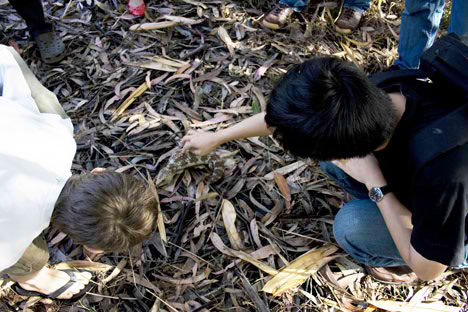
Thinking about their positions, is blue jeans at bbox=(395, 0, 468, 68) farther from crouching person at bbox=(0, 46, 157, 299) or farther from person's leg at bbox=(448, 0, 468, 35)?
crouching person at bbox=(0, 46, 157, 299)

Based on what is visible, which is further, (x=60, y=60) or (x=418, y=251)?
(x=60, y=60)

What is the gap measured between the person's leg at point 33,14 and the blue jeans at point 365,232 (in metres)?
2.29

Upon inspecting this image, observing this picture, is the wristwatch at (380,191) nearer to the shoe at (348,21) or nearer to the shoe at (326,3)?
the shoe at (348,21)

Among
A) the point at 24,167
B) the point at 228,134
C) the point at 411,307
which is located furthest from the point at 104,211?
the point at 411,307

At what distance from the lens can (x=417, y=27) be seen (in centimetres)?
221

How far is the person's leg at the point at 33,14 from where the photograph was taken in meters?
2.63

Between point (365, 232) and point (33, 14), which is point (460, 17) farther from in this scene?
point (33, 14)

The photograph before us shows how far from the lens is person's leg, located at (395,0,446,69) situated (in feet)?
6.98

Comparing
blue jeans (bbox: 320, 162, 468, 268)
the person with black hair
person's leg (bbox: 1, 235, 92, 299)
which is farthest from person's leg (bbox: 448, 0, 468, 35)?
person's leg (bbox: 1, 235, 92, 299)

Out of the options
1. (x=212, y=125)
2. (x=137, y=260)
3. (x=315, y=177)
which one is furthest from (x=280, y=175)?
(x=137, y=260)

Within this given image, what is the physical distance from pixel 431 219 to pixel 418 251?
0.15 meters

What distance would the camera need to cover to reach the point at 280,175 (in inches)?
86.5

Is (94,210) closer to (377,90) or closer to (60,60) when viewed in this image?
(377,90)

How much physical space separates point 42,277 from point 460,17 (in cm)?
251
